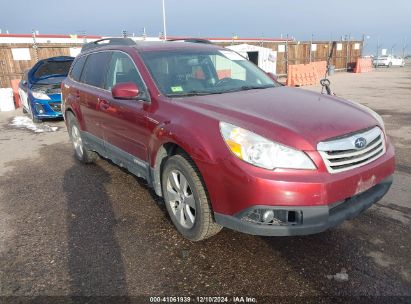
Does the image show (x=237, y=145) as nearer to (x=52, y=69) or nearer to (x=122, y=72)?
(x=122, y=72)

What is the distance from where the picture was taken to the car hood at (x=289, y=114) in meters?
2.68

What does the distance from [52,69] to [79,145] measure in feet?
19.2

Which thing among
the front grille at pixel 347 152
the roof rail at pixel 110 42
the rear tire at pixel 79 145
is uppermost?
the roof rail at pixel 110 42

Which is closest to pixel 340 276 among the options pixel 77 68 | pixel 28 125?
pixel 77 68

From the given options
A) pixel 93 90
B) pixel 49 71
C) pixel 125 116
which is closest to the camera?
pixel 125 116

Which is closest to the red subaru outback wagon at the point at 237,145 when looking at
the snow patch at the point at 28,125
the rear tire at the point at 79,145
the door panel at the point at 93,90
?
the door panel at the point at 93,90

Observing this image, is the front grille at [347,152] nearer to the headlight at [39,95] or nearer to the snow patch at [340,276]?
the snow patch at [340,276]

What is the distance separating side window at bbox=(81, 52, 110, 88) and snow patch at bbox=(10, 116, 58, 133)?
4.43 metres

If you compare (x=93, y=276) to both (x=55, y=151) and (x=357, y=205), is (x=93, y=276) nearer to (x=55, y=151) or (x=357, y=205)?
(x=357, y=205)

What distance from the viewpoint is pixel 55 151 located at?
22.7 feet

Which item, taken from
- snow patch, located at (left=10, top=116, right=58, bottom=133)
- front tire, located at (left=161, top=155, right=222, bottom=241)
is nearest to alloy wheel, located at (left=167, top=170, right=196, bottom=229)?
front tire, located at (left=161, top=155, right=222, bottom=241)

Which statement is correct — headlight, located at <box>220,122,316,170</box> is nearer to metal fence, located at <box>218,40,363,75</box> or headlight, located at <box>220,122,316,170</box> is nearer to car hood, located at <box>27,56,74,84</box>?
car hood, located at <box>27,56,74,84</box>

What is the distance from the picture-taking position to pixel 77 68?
18.4 feet

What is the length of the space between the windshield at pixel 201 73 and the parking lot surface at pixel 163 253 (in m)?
1.42
